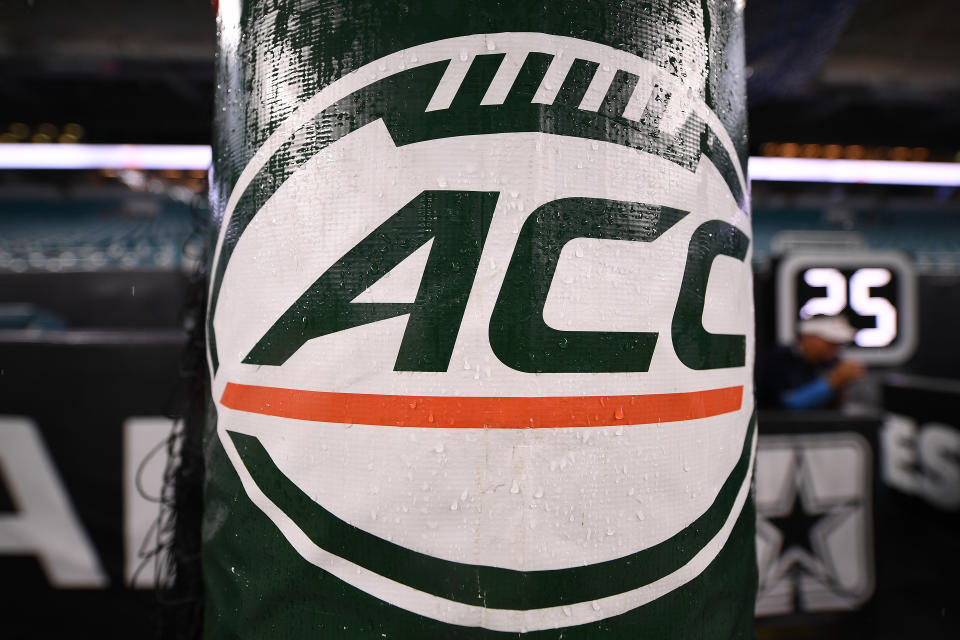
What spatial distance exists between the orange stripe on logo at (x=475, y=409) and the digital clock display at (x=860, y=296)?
402 centimetres

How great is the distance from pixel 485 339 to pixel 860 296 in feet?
15.2

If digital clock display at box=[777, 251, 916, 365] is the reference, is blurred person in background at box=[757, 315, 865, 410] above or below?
below

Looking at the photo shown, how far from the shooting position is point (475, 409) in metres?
0.59

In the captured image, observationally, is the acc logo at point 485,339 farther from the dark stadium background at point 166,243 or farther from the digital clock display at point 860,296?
the digital clock display at point 860,296

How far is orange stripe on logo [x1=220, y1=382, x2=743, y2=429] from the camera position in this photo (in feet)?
1.93

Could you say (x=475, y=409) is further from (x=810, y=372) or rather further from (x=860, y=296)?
(x=860, y=296)

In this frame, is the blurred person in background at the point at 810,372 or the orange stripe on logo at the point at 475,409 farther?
the blurred person in background at the point at 810,372

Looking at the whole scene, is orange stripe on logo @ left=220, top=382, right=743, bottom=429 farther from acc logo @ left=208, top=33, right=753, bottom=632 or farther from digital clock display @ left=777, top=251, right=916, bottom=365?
digital clock display @ left=777, top=251, right=916, bottom=365

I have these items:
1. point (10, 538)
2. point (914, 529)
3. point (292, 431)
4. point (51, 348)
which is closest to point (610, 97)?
point (292, 431)

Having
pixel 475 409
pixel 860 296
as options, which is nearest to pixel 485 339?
pixel 475 409

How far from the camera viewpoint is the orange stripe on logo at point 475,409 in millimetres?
587

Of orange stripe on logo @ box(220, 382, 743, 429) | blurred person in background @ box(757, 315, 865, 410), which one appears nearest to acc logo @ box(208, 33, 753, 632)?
orange stripe on logo @ box(220, 382, 743, 429)

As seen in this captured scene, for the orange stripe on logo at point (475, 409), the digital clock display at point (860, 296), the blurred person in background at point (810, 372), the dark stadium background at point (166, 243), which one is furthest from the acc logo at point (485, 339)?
the digital clock display at point (860, 296)

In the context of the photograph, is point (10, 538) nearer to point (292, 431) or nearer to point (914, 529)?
point (292, 431)
